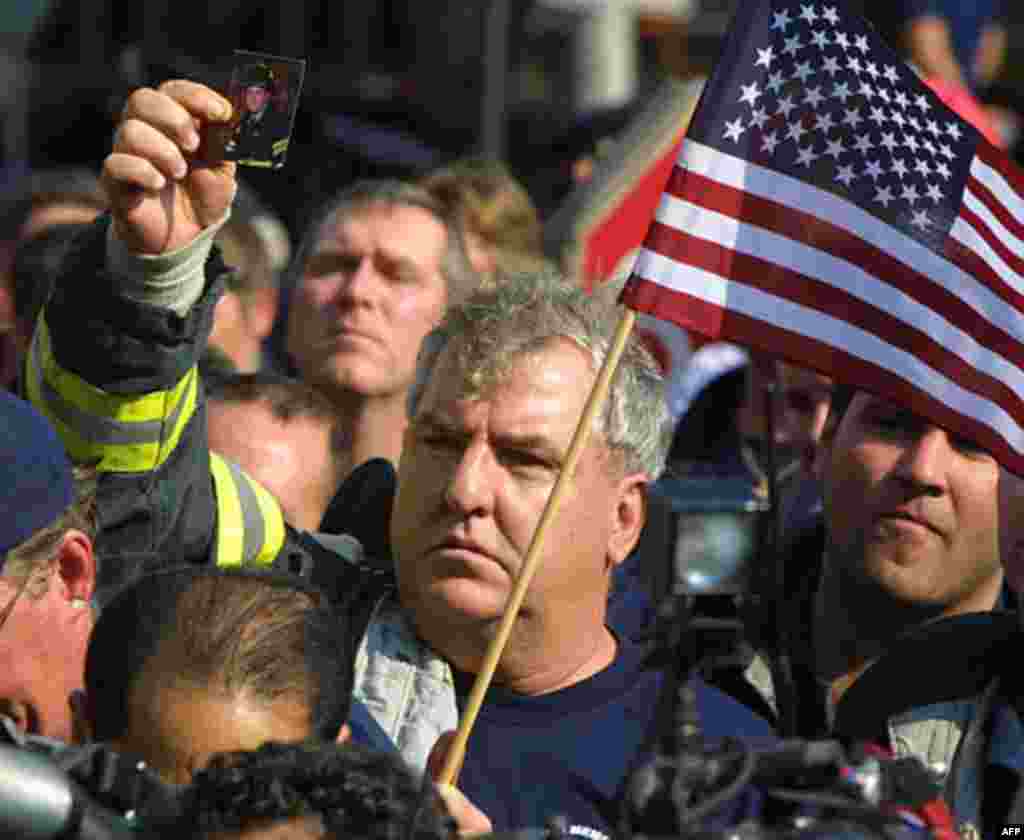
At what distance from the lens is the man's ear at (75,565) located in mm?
3471

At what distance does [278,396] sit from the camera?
5086mm

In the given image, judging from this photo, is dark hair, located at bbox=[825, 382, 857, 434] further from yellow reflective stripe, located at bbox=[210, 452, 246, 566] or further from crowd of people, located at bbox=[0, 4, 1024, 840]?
yellow reflective stripe, located at bbox=[210, 452, 246, 566]

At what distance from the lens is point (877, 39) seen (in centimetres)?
412

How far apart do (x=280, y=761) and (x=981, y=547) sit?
7.02 feet

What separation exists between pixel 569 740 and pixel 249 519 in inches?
24.2

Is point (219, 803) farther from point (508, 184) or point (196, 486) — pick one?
point (508, 184)

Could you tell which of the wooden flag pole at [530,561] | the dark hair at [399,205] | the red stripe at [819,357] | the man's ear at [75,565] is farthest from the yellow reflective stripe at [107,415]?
the dark hair at [399,205]

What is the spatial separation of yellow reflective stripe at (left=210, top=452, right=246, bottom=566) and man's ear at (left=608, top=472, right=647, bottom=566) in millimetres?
589

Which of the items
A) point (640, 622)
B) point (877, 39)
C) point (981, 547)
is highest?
point (877, 39)

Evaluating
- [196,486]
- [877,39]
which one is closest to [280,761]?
[196,486]

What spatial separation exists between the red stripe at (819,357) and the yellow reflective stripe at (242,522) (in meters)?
0.65

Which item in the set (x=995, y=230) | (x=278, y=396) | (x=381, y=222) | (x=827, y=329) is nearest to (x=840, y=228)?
(x=827, y=329)

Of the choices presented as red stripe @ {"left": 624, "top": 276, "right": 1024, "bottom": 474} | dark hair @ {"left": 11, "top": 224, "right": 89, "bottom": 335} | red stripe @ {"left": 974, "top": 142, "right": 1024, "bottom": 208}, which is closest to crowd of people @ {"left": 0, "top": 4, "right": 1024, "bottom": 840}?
A: red stripe @ {"left": 624, "top": 276, "right": 1024, "bottom": 474}

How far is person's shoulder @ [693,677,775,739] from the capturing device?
3648 millimetres
